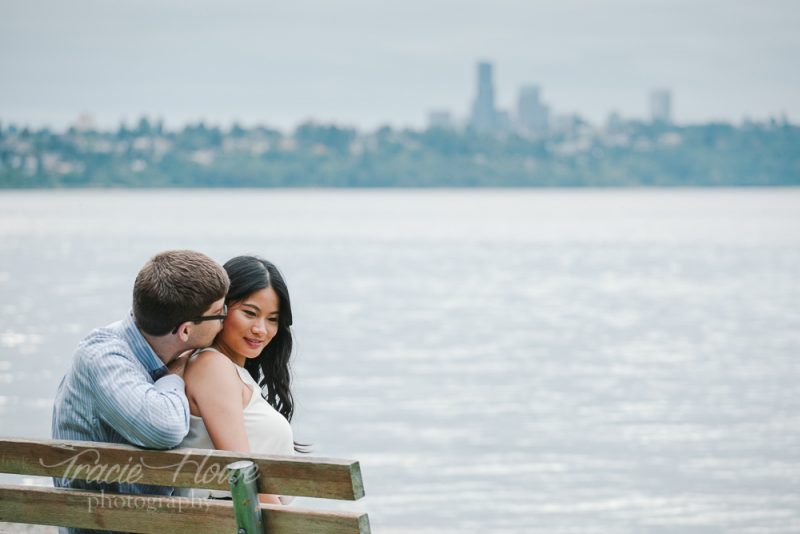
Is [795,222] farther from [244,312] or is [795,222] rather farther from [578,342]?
[244,312]

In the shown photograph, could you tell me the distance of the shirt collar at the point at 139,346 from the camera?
3.26m

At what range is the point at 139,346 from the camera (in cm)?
327

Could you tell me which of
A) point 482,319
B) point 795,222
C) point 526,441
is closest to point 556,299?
point 482,319

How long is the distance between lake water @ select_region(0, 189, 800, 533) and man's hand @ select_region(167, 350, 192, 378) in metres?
8.48

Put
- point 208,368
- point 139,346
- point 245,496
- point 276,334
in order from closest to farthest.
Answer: point 245,496 → point 139,346 → point 208,368 → point 276,334

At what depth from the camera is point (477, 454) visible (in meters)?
15.8

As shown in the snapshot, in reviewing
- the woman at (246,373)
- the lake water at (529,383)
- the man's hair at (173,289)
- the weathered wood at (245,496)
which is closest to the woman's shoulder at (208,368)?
the woman at (246,373)

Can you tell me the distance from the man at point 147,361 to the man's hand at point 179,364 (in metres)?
0.08

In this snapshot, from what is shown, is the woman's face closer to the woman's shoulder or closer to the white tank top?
the white tank top

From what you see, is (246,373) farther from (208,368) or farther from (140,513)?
(140,513)

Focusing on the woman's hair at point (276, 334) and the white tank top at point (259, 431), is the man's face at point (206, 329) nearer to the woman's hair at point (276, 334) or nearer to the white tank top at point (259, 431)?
the white tank top at point (259, 431)

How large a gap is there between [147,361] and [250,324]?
606 millimetres

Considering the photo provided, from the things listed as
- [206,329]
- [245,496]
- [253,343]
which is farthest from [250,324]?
[245,496]

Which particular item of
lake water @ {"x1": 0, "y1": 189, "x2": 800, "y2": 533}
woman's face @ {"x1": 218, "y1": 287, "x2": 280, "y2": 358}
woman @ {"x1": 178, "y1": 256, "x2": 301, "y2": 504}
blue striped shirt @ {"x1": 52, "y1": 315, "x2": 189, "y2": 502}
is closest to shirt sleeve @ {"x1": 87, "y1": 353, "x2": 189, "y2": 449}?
blue striped shirt @ {"x1": 52, "y1": 315, "x2": 189, "y2": 502}
